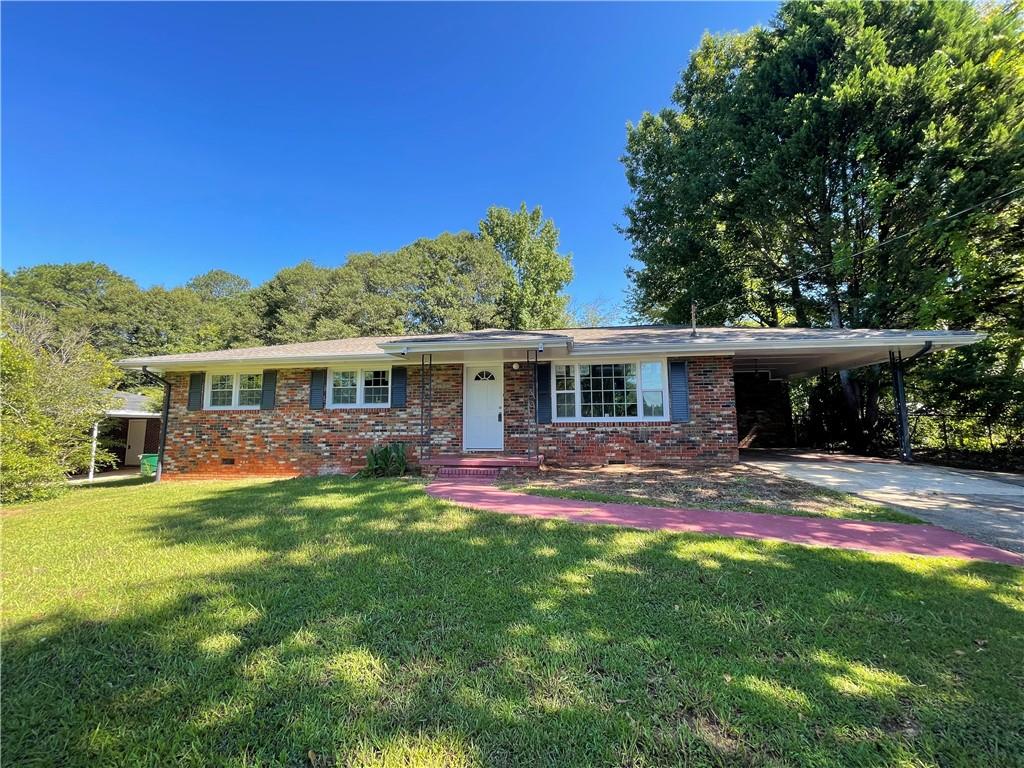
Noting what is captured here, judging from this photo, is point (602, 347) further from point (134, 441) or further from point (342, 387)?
point (134, 441)

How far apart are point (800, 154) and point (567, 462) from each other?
12.0 metres

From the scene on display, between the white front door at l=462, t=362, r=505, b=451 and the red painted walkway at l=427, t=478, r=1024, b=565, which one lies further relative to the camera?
the white front door at l=462, t=362, r=505, b=451

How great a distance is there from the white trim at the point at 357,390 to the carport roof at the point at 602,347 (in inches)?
14.2

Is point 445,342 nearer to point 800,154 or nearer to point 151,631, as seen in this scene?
point 151,631

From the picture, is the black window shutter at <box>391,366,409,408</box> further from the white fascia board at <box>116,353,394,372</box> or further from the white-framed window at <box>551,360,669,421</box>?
the white-framed window at <box>551,360,669,421</box>

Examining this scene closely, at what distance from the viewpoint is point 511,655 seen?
92.9 inches

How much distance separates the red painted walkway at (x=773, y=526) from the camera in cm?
419

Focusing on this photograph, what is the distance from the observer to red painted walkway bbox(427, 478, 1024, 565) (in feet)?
13.8

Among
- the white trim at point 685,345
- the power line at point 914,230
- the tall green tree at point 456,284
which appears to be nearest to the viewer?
the white trim at point 685,345

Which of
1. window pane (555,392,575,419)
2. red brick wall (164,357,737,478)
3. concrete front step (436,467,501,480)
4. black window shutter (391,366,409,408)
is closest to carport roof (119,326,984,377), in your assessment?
black window shutter (391,366,409,408)

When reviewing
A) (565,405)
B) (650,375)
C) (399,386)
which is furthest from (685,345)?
(399,386)

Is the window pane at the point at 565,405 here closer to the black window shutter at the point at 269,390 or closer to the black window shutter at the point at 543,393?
the black window shutter at the point at 543,393

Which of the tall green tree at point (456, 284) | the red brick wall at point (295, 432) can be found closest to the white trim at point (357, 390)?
the red brick wall at point (295, 432)

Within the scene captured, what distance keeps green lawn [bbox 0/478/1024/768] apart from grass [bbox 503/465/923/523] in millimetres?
1760
